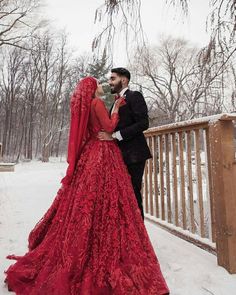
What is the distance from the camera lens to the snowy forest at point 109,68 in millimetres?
2047

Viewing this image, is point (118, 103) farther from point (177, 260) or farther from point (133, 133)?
point (177, 260)

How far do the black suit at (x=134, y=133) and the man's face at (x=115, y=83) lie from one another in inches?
4.9

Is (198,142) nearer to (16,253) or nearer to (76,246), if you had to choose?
(76,246)

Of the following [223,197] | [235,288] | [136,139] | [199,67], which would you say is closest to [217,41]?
[199,67]

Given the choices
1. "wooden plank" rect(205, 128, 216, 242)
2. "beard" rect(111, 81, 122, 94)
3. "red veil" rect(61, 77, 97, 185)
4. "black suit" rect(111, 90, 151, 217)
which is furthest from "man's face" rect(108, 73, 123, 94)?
"wooden plank" rect(205, 128, 216, 242)

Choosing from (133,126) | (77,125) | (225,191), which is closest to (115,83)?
(133,126)

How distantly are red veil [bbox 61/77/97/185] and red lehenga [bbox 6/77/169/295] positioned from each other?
0.03m

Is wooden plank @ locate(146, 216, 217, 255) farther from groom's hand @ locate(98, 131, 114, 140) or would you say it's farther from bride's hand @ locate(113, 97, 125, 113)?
bride's hand @ locate(113, 97, 125, 113)

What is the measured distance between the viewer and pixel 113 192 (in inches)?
71.2

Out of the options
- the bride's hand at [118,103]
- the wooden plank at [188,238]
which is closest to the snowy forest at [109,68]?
the bride's hand at [118,103]

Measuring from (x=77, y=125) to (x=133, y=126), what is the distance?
42cm

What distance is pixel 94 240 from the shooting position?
1.68 metres

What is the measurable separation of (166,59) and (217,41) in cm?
1522

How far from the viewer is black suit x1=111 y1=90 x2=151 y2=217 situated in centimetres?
211
